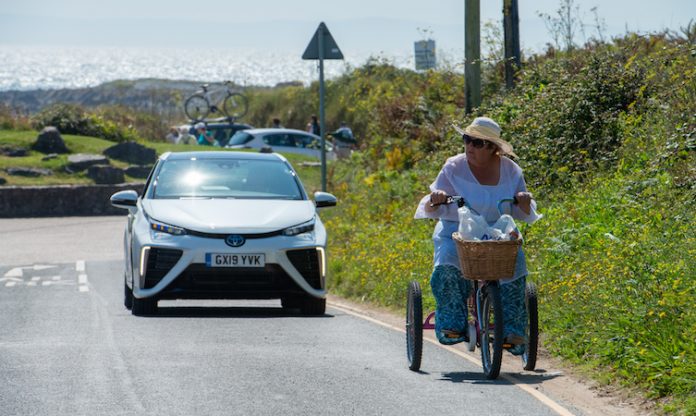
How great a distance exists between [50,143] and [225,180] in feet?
74.7

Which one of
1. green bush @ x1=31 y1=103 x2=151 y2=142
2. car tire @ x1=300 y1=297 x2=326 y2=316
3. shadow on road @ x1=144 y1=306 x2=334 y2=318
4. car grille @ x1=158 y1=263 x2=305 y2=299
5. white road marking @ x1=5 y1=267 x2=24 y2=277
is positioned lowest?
white road marking @ x1=5 y1=267 x2=24 y2=277

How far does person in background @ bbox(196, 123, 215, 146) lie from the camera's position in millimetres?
45047

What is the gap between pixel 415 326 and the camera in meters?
9.12

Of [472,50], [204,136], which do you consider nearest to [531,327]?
[472,50]

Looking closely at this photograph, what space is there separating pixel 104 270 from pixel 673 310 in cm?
1193

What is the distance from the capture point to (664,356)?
27.0ft

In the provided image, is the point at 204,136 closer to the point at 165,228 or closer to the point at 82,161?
the point at 82,161

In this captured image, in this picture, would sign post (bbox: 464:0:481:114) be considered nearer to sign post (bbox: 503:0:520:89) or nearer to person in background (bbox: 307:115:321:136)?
sign post (bbox: 503:0:520:89)

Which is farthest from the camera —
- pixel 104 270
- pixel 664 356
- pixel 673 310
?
pixel 104 270

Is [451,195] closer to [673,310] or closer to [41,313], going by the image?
[673,310]

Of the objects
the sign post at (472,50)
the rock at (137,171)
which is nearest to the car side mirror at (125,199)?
the sign post at (472,50)

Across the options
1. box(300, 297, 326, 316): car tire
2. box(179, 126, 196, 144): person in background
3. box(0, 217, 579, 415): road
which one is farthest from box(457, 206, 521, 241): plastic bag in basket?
box(179, 126, 196, 144): person in background

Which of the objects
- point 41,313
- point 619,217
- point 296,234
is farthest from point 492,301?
point 41,313

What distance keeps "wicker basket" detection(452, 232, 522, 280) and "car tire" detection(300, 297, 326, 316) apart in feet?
15.5
